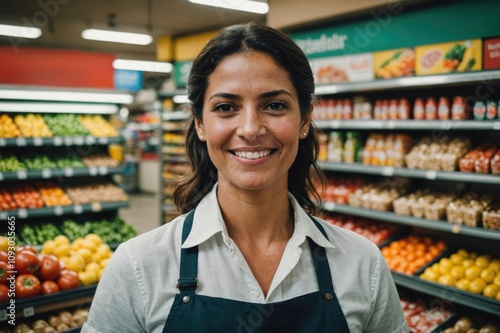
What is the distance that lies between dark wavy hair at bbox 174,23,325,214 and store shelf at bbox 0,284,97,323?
6.44 ft

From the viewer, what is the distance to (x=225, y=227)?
1.45 m

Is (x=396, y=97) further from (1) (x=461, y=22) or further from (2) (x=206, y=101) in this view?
(2) (x=206, y=101)

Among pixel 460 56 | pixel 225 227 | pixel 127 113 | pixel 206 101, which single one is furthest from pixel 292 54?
pixel 127 113

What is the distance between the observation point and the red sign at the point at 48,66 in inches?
311

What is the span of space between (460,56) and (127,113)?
1809cm

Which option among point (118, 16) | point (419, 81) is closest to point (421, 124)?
point (419, 81)

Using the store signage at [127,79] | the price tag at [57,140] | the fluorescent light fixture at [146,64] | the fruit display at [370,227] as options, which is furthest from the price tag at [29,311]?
the store signage at [127,79]

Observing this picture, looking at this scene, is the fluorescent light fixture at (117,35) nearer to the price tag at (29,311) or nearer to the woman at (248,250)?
the price tag at (29,311)

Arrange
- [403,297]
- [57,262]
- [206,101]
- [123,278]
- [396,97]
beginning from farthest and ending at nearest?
[396,97], [403,297], [57,262], [206,101], [123,278]

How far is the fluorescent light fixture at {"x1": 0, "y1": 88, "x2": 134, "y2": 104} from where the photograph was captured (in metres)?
4.88

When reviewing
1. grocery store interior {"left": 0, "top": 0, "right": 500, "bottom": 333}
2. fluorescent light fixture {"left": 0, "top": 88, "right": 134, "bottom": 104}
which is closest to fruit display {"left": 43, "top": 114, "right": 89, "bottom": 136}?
grocery store interior {"left": 0, "top": 0, "right": 500, "bottom": 333}

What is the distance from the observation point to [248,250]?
147 cm

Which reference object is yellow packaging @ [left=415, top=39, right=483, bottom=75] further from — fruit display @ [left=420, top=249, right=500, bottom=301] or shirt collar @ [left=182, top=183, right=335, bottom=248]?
shirt collar @ [left=182, top=183, right=335, bottom=248]

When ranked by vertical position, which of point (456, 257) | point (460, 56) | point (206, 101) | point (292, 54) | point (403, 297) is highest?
point (460, 56)
